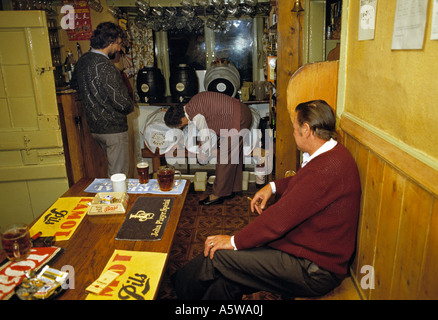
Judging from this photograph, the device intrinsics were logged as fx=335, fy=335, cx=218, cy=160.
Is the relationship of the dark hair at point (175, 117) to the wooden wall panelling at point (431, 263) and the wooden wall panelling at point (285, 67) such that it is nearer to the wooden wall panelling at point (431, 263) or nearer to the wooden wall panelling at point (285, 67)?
the wooden wall panelling at point (285, 67)

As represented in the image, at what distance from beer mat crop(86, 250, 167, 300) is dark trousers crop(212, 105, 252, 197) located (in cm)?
256

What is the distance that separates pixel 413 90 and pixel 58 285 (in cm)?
141

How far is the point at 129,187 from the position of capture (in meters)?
2.15

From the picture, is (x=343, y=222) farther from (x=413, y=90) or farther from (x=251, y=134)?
(x=251, y=134)

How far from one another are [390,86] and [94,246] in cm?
140

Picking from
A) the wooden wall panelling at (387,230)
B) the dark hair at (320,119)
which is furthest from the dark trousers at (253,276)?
the dark hair at (320,119)

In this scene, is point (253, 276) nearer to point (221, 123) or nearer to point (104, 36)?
point (221, 123)

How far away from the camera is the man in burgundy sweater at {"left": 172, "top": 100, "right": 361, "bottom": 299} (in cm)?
157

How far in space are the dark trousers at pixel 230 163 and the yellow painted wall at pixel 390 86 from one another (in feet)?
6.55

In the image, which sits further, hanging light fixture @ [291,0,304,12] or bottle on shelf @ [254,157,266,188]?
bottle on shelf @ [254,157,266,188]

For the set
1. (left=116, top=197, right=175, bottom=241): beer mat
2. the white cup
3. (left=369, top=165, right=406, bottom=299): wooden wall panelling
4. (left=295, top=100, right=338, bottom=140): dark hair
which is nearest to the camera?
(left=369, top=165, right=406, bottom=299): wooden wall panelling

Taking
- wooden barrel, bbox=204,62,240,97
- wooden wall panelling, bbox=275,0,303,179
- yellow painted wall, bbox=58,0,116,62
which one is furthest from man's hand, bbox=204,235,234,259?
yellow painted wall, bbox=58,0,116,62

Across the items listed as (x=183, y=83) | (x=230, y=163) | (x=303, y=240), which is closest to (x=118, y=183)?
(x=303, y=240)

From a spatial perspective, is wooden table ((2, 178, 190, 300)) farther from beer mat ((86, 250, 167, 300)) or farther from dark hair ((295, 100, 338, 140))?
dark hair ((295, 100, 338, 140))
